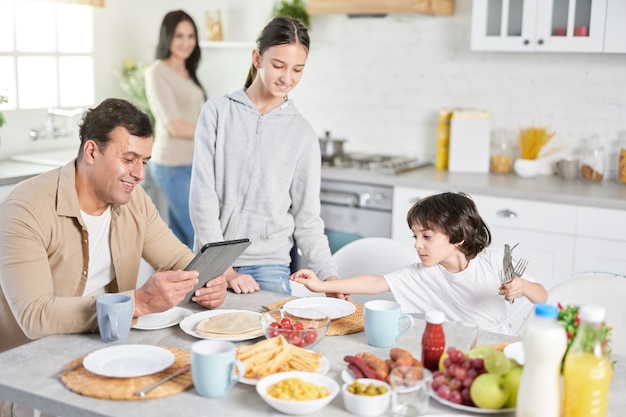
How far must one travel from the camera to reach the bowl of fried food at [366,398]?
4.86 feet

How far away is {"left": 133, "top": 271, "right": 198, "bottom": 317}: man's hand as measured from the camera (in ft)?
6.26

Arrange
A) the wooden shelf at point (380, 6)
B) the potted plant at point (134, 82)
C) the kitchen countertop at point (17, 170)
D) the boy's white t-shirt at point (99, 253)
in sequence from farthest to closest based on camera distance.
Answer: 1. the potted plant at point (134, 82)
2. the wooden shelf at point (380, 6)
3. the kitchen countertop at point (17, 170)
4. the boy's white t-shirt at point (99, 253)

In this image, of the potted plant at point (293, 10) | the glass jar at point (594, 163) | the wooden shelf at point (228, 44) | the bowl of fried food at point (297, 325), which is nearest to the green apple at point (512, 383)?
the bowl of fried food at point (297, 325)

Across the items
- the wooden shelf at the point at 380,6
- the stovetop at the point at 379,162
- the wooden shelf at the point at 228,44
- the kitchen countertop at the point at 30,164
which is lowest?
the kitchen countertop at the point at 30,164

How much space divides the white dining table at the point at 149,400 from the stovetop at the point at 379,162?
7.04 ft

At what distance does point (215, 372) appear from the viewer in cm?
154

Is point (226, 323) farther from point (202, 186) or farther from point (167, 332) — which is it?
point (202, 186)

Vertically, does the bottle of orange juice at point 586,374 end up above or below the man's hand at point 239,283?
above

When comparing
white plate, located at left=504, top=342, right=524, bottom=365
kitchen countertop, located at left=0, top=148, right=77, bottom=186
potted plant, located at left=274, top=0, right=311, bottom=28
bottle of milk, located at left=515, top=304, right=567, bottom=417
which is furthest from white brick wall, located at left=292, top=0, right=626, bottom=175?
bottle of milk, located at left=515, top=304, right=567, bottom=417

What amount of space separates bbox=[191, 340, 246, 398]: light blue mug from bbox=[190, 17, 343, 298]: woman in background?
1015 mm

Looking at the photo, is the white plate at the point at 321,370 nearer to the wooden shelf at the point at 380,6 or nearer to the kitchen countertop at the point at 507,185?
the kitchen countertop at the point at 507,185

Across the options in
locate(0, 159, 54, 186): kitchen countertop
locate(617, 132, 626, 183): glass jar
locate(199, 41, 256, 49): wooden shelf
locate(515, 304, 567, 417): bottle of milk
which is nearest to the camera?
locate(515, 304, 567, 417): bottle of milk

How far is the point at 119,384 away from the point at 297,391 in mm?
371

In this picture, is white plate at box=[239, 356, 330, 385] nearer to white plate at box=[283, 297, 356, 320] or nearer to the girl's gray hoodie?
white plate at box=[283, 297, 356, 320]
